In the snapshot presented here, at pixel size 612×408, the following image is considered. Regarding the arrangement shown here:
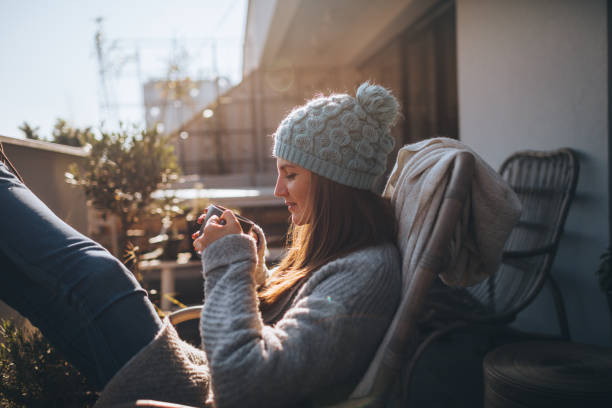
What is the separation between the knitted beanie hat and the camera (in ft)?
3.79

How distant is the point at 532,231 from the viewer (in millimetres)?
2381

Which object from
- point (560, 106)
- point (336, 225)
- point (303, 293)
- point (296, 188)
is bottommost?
point (303, 293)

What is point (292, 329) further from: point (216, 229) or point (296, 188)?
point (296, 188)

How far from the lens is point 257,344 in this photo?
2.83 feet

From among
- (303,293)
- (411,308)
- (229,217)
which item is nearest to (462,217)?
(411,308)

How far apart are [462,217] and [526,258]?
146 centimetres

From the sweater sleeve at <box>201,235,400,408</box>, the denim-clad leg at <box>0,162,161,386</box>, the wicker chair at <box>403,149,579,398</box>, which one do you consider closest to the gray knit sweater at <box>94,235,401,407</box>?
the sweater sleeve at <box>201,235,400,408</box>

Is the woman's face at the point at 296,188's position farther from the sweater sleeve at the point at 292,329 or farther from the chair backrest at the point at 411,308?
the chair backrest at the point at 411,308

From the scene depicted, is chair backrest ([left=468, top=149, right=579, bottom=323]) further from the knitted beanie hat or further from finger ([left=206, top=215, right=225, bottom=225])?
finger ([left=206, top=215, right=225, bottom=225])

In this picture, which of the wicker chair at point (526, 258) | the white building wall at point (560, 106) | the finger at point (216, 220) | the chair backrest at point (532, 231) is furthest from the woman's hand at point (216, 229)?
the white building wall at point (560, 106)

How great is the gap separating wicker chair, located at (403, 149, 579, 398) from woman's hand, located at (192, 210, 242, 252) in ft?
3.77

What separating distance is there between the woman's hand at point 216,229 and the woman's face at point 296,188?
23cm

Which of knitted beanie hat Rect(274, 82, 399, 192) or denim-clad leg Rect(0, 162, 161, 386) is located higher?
knitted beanie hat Rect(274, 82, 399, 192)

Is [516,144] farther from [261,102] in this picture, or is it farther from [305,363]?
[261,102]
